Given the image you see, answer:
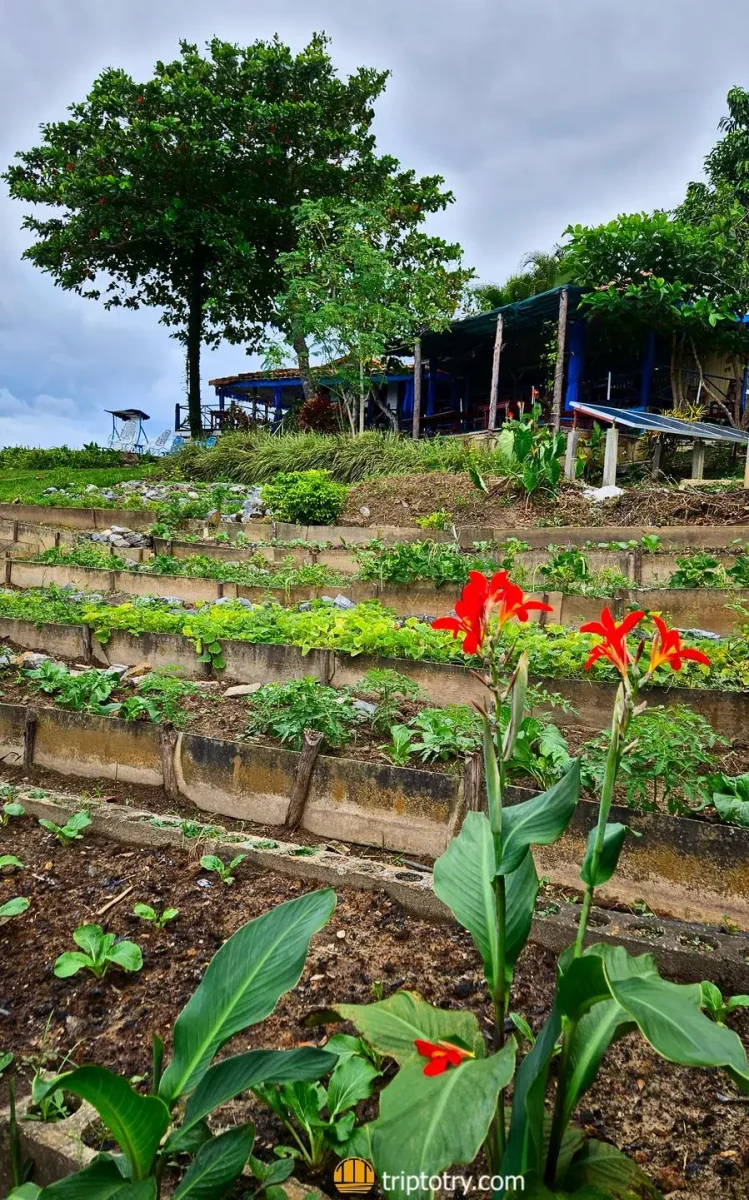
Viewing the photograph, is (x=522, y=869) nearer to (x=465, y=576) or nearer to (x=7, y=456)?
(x=465, y=576)

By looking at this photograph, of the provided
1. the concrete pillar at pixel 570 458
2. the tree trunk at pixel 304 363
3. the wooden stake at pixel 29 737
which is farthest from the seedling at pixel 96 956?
the tree trunk at pixel 304 363

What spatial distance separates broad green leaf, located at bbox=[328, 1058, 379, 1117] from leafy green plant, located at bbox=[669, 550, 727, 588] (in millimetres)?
4055

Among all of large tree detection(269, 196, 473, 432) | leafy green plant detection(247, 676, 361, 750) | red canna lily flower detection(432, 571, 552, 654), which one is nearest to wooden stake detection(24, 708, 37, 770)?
leafy green plant detection(247, 676, 361, 750)

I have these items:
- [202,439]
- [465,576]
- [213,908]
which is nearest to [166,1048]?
[213,908]

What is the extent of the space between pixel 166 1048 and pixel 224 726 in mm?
1636

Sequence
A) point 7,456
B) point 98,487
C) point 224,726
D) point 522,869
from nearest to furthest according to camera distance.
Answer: point 522,869, point 224,726, point 98,487, point 7,456

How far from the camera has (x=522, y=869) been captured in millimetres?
1212

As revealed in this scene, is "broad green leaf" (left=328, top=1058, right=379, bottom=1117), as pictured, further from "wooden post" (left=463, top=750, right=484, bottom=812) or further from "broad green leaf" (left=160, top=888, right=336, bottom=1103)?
"wooden post" (left=463, top=750, right=484, bottom=812)

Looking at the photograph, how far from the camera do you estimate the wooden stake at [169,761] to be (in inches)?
106

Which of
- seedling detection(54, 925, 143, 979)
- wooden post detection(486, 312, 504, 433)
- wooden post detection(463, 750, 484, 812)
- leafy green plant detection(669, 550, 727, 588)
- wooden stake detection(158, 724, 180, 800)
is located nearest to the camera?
seedling detection(54, 925, 143, 979)

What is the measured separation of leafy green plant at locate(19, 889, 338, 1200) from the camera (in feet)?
3.28

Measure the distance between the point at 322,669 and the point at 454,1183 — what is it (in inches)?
103

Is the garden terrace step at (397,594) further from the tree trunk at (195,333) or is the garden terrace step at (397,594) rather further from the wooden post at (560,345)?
the tree trunk at (195,333)

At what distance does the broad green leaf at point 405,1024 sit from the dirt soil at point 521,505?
261 inches
